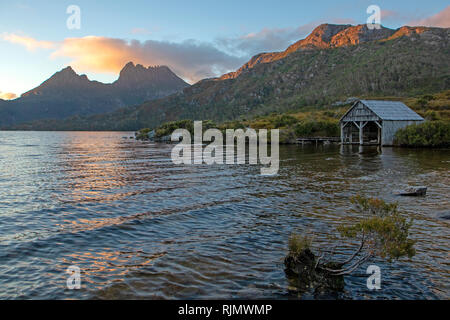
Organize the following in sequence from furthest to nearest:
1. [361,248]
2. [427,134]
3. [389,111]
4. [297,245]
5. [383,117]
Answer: [389,111], [383,117], [427,134], [297,245], [361,248]

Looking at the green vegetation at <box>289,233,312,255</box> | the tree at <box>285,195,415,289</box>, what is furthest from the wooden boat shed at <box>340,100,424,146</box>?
the green vegetation at <box>289,233,312,255</box>

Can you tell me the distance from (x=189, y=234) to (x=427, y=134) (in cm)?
5154

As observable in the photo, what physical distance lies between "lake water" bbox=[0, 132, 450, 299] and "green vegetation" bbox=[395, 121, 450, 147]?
3082 cm

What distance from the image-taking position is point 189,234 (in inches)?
473

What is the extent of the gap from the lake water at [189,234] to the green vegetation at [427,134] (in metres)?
30.8

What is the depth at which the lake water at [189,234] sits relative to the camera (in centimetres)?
790

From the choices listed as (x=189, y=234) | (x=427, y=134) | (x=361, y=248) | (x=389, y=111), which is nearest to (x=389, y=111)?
(x=389, y=111)

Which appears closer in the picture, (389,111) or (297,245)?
(297,245)

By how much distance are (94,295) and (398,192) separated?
16.7 metres

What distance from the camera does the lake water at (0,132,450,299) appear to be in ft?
25.9

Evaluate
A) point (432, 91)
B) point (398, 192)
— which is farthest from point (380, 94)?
point (398, 192)

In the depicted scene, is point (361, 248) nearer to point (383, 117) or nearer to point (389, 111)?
point (383, 117)
